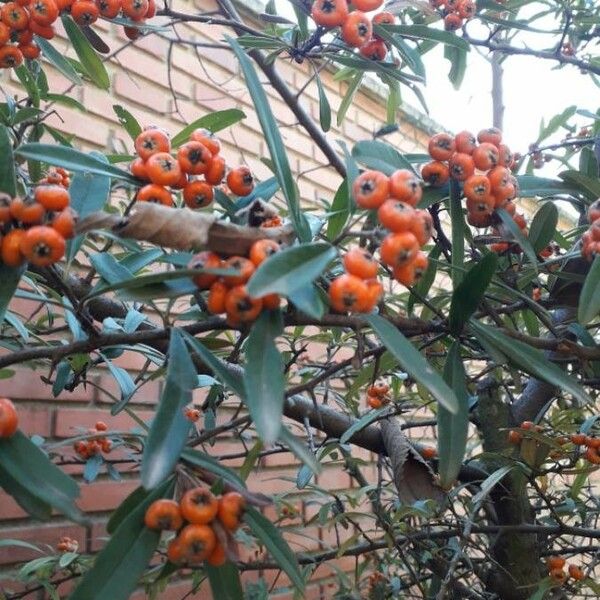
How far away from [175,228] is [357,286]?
0.15 metres

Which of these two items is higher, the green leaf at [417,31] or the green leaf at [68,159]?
the green leaf at [417,31]

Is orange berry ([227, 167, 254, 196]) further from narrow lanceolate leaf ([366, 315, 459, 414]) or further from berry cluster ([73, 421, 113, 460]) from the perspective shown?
berry cluster ([73, 421, 113, 460])

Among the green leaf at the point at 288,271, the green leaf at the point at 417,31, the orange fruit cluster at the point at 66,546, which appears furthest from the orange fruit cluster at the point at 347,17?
the orange fruit cluster at the point at 66,546

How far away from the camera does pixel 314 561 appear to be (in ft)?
4.17

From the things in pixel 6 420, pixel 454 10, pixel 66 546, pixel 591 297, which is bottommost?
pixel 66 546

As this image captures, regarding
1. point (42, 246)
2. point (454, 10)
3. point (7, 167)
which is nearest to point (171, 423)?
point (42, 246)

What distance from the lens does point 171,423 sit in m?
0.54

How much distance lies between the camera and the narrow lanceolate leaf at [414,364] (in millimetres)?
515

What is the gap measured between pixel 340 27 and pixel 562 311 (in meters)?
0.61

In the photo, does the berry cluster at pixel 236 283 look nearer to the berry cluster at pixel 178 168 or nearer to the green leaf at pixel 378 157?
the berry cluster at pixel 178 168

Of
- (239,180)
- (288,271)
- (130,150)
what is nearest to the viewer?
(288,271)

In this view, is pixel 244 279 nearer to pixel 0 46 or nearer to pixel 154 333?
pixel 154 333

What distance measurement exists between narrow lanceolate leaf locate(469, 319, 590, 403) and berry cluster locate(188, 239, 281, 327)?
0.89ft

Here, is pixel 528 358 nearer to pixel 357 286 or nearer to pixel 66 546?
pixel 357 286
